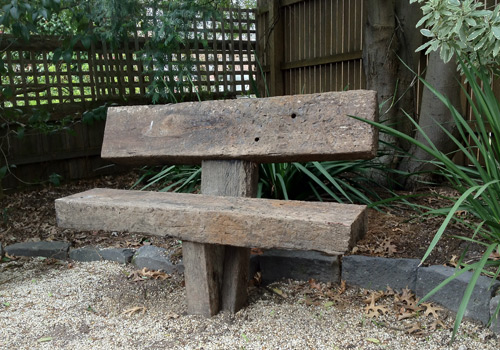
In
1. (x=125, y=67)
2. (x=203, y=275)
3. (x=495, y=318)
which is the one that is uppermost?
(x=125, y=67)

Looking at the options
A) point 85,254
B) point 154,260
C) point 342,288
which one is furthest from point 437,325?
point 85,254

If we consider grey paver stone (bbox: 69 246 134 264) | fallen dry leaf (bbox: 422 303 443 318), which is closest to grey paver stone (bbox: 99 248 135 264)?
grey paver stone (bbox: 69 246 134 264)

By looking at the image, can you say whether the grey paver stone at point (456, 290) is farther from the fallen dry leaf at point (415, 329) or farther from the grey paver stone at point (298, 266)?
the grey paver stone at point (298, 266)

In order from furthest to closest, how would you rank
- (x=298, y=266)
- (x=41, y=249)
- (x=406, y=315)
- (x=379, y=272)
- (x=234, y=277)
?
(x=41, y=249) → (x=298, y=266) → (x=379, y=272) → (x=234, y=277) → (x=406, y=315)

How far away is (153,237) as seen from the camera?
3480 mm

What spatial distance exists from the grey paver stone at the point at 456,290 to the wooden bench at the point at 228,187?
25.0 inches

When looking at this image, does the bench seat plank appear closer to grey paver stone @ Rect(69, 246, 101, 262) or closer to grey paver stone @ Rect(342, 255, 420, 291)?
grey paver stone @ Rect(342, 255, 420, 291)

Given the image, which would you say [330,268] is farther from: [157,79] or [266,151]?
[157,79]

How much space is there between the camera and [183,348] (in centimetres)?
201

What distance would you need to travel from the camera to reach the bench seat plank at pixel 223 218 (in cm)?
169

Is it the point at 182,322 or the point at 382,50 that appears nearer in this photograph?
the point at 182,322

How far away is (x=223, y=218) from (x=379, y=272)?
97cm

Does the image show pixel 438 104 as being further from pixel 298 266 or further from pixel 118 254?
pixel 118 254

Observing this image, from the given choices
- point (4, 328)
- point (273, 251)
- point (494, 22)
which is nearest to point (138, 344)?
point (4, 328)
